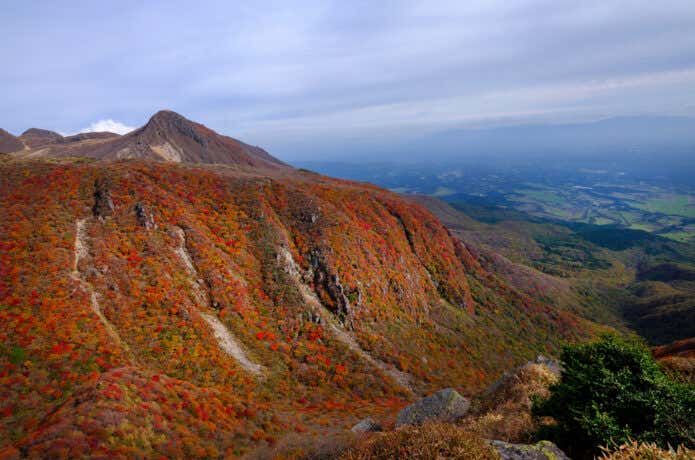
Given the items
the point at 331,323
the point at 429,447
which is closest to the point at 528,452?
the point at 429,447

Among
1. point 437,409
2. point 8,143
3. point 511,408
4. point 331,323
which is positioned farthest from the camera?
point 8,143

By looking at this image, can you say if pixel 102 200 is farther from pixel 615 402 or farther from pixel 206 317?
pixel 615 402

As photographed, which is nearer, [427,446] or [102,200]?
[427,446]

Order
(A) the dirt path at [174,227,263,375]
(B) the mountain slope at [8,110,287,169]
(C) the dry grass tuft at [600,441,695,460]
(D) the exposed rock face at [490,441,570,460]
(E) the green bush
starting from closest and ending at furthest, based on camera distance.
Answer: (C) the dry grass tuft at [600,441,695,460] < (D) the exposed rock face at [490,441,570,460] < (E) the green bush < (A) the dirt path at [174,227,263,375] < (B) the mountain slope at [8,110,287,169]

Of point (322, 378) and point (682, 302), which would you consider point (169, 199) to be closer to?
point (322, 378)

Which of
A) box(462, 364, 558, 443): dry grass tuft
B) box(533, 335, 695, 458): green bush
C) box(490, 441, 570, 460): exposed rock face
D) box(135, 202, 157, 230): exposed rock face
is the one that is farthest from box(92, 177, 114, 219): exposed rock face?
box(533, 335, 695, 458): green bush

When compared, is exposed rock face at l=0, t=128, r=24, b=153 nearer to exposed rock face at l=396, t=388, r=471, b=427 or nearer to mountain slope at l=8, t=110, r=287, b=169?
mountain slope at l=8, t=110, r=287, b=169

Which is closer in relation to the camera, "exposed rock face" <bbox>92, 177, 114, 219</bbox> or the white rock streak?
"exposed rock face" <bbox>92, 177, 114, 219</bbox>
